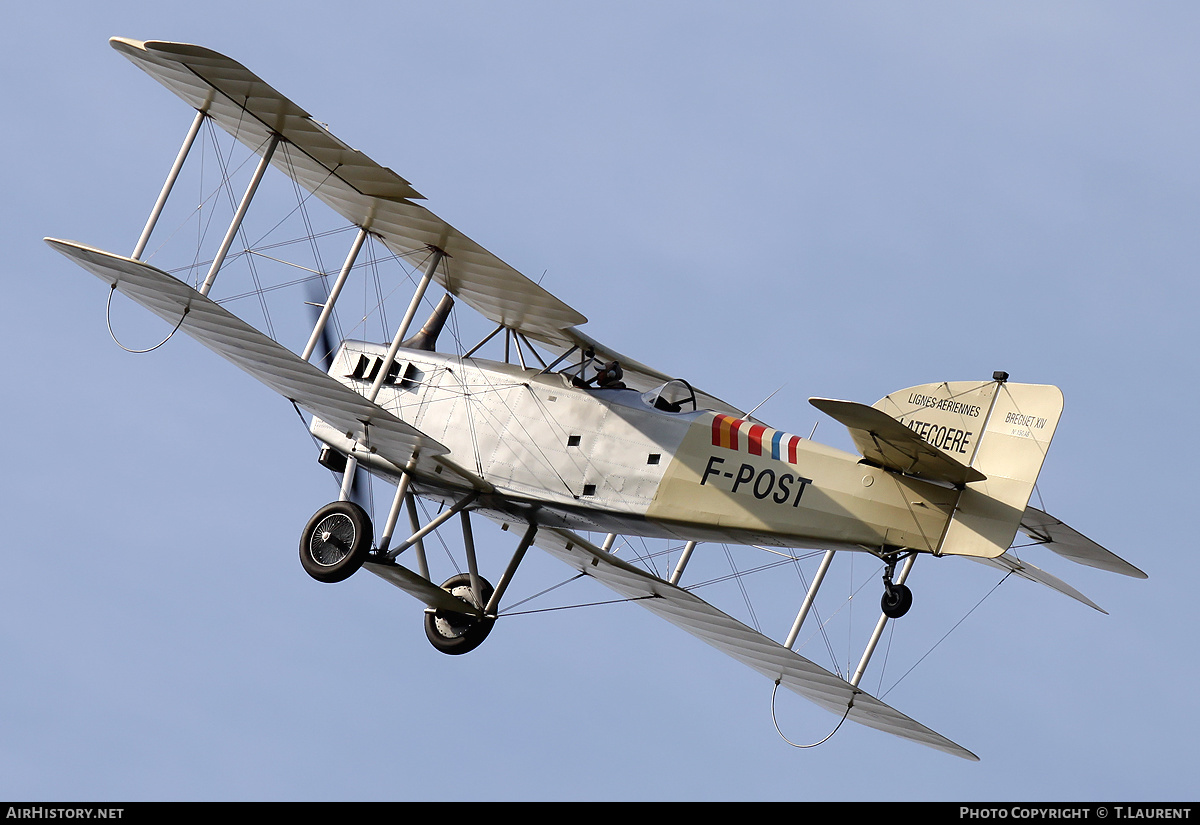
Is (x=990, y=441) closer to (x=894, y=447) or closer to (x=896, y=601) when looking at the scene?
(x=894, y=447)

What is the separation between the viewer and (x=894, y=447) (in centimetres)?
1450

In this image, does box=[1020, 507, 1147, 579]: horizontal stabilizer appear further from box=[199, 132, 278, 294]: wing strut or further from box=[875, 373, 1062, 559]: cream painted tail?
box=[199, 132, 278, 294]: wing strut

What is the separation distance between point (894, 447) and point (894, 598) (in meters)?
1.28

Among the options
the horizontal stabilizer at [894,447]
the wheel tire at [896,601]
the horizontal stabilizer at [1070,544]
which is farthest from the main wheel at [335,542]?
the horizontal stabilizer at [1070,544]

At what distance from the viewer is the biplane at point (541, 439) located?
14.6 metres

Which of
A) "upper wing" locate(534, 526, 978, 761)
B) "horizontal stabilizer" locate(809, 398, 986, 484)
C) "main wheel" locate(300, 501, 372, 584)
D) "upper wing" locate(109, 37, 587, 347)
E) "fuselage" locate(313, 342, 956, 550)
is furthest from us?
"upper wing" locate(534, 526, 978, 761)

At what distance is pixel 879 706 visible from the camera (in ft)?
58.2

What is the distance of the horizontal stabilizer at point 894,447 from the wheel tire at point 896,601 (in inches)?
39.4

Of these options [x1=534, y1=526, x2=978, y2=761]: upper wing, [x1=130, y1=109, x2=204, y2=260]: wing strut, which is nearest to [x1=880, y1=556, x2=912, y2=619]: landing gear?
[x1=534, y1=526, x2=978, y2=761]: upper wing

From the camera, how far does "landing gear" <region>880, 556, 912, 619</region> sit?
1438 cm

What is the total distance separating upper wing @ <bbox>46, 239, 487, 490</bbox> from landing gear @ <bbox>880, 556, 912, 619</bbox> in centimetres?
397

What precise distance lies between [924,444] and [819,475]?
1162mm

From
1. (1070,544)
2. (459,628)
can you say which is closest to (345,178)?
(459,628)
